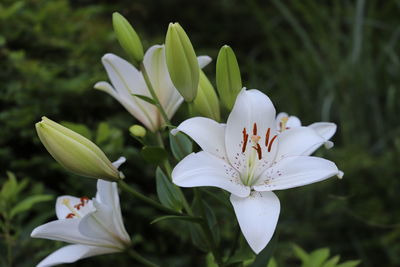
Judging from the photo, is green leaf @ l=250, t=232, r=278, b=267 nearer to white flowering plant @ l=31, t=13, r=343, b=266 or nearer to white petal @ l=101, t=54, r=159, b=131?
white flowering plant @ l=31, t=13, r=343, b=266

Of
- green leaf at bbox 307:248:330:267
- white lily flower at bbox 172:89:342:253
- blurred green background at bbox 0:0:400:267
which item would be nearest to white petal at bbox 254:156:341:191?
white lily flower at bbox 172:89:342:253

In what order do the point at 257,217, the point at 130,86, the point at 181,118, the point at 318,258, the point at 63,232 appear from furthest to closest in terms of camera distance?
1. the point at 181,118
2. the point at 318,258
3. the point at 130,86
4. the point at 63,232
5. the point at 257,217

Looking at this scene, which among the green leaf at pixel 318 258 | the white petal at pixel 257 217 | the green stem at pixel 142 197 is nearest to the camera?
the white petal at pixel 257 217

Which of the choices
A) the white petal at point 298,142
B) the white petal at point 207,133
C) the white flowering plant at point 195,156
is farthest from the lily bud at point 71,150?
the white petal at point 298,142

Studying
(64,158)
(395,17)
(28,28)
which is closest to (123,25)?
(64,158)

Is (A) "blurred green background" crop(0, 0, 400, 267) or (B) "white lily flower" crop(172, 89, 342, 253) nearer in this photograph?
(B) "white lily flower" crop(172, 89, 342, 253)

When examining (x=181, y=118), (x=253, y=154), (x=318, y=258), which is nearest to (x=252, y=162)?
(x=253, y=154)

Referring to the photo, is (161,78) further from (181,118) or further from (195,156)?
(181,118)

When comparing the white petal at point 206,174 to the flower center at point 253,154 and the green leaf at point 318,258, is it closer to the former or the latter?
the flower center at point 253,154
